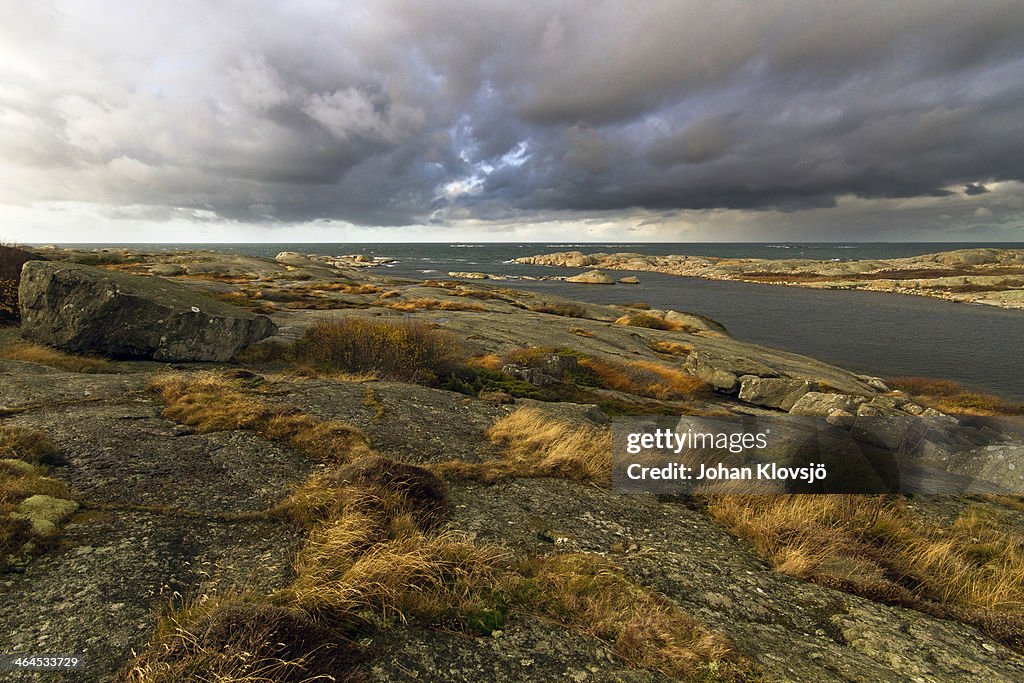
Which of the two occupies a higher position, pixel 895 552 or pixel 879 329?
pixel 895 552

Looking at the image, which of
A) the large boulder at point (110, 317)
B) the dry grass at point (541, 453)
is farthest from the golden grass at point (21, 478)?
the large boulder at point (110, 317)

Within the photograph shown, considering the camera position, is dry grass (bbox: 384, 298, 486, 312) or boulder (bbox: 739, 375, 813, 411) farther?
dry grass (bbox: 384, 298, 486, 312)

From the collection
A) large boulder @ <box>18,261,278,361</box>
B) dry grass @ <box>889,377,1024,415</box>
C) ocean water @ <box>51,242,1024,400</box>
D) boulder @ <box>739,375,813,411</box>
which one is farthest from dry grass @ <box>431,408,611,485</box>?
ocean water @ <box>51,242,1024,400</box>

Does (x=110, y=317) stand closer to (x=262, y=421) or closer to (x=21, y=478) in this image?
(x=262, y=421)

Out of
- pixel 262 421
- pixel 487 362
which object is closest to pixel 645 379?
pixel 487 362

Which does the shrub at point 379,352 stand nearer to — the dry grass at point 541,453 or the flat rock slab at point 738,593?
the dry grass at point 541,453

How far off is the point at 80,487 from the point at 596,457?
8.01m

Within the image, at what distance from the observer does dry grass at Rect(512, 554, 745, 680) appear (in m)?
3.96

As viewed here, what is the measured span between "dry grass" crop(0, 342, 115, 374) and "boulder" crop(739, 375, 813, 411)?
23033mm

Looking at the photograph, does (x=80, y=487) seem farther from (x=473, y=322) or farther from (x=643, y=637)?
(x=473, y=322)

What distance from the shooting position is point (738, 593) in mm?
5336

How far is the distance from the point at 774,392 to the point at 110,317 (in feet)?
80.4

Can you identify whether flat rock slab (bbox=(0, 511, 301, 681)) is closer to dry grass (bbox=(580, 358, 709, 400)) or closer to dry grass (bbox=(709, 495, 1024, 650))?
dry grass (bbox=(709, 495, 1024, 650))

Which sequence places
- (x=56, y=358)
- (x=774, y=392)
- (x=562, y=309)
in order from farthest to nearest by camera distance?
(x=562, y=309) → (x=774, y=392) → (x=56, y=358)
